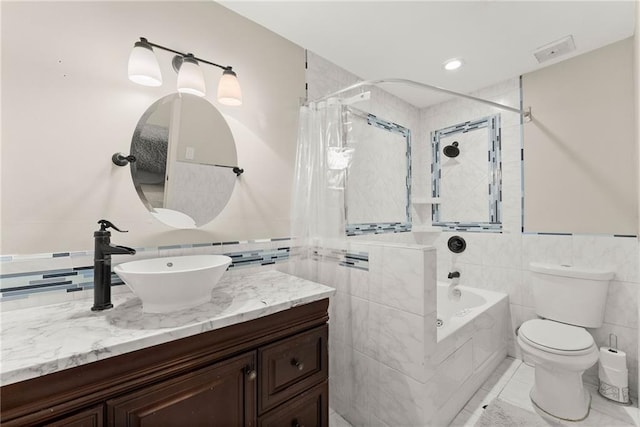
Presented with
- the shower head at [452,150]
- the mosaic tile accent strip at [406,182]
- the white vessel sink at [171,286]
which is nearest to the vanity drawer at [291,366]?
the white vessel sink at [171,286]

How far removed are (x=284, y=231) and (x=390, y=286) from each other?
2.48 ft

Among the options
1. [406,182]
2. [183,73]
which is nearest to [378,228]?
[406,182]

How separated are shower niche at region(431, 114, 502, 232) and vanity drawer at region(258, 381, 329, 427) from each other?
6.95ft

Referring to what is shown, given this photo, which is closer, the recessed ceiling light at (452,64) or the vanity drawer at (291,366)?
the vanity drawer at (291,366)

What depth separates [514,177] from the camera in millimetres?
2367

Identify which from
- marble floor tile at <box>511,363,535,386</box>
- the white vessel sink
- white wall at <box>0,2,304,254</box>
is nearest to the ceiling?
white wall at <box>0,2,304,254</box>

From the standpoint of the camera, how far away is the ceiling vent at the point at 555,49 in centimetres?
189

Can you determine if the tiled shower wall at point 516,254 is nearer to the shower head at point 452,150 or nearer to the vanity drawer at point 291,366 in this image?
the shower head at point 452,150

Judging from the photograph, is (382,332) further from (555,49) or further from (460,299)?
(555,49)

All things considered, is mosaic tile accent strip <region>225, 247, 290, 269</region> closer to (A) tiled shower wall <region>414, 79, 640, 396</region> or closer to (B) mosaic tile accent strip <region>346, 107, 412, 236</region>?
(B) mosaic tile accent strip <region>346, 107, 412, 236</region>

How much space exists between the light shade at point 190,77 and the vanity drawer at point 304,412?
149cm

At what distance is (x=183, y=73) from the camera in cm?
135

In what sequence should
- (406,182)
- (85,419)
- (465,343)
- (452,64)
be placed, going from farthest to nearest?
(406,182)
(452,64)
(465,343)
(85,419)

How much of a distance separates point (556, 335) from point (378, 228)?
4.65 ft
